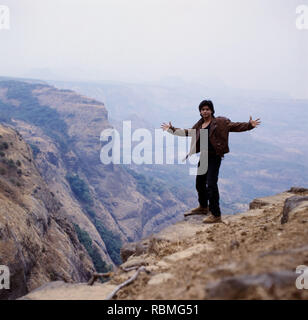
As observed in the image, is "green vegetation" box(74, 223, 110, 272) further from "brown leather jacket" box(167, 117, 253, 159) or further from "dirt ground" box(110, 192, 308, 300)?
"brown leather jacket" box(167, 117, 253, 159)

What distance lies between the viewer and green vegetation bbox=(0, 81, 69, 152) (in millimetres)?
78588

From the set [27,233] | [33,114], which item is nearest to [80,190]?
[27,233]

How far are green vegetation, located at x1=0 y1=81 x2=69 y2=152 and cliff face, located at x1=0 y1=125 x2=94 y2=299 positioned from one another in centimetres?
4341

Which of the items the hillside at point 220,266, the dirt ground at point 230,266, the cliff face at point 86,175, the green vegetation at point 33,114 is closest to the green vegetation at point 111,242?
the cliff face at point 86,175

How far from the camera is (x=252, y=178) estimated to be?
639ft

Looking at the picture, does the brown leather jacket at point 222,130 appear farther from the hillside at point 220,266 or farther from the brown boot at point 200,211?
the brown boot at point 200,211

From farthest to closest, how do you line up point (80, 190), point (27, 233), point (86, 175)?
point (86, 175) < point (80, 190) < point (27, 233)

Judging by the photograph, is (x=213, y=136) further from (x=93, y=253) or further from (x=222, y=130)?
(x=93, y=253)

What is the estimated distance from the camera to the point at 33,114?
305 feet

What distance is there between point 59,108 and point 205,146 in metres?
98.1

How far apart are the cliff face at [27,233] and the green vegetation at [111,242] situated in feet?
63.5

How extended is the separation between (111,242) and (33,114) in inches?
2352
